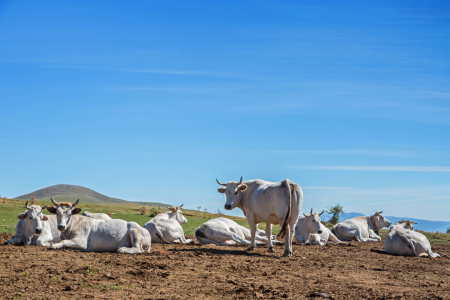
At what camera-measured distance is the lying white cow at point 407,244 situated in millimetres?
16109

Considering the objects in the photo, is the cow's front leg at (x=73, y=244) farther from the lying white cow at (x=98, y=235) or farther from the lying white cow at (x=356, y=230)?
the lying white cow at (x=356, y=230)

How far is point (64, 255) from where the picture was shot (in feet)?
39.9

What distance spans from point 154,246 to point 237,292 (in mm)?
7534

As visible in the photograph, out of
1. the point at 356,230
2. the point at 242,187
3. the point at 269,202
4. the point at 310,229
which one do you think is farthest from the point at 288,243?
the point at 356,230

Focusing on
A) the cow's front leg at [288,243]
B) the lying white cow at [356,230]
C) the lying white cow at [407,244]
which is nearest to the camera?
the cow's front leg at [288,243]

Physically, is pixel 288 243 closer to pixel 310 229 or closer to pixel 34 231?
pixel 310 229

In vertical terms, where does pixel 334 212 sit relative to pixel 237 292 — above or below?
above

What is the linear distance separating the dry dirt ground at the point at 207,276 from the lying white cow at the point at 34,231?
0.71 meters

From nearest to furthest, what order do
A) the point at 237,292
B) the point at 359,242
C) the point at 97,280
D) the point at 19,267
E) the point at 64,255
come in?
the point at 237,292 → the point at 97,280 → the point at 19,267 → the point at 64,255 → the point at 359,242

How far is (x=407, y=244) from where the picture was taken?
16.2m

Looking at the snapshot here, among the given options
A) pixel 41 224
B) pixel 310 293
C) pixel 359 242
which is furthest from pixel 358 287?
pixel 359 242

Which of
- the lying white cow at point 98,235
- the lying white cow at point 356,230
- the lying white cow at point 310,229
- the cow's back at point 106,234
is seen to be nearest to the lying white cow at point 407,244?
the lying white cow at point 310,229

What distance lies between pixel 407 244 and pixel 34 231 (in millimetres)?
12445

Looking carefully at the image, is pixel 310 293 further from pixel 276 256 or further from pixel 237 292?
pixel 276 256
